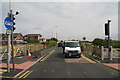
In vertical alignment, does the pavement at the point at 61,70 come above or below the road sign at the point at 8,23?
below

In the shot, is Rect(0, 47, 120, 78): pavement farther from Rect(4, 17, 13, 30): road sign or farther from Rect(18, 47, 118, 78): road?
Rect(4, 17, 13, 30): road sign

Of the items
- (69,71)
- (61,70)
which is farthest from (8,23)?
(69,71)

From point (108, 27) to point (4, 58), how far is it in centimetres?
1095

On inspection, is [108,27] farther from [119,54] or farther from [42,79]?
[42,79]

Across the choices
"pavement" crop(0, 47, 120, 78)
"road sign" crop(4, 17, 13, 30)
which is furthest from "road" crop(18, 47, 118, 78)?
"road sign" crop(4, 17, 13, 30)

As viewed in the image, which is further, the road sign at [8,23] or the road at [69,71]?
the road sign at [8,23]

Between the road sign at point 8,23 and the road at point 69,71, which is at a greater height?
the road sign at point 8,23

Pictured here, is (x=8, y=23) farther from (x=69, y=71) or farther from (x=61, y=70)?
(x=69, y=71)

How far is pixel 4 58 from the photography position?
12711 mm

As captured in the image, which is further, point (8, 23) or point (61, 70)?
point (61, 70)

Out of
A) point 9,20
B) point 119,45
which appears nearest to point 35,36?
point 119,45

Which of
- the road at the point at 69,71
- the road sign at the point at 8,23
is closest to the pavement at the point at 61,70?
the road at the point at 69,71

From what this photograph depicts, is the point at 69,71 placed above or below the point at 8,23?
below

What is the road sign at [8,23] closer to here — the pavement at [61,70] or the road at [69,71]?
the pavement at [61,70]
